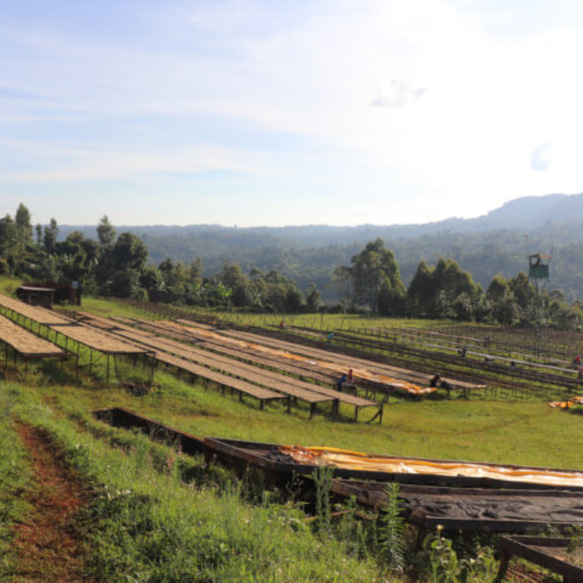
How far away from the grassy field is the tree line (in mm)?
49154

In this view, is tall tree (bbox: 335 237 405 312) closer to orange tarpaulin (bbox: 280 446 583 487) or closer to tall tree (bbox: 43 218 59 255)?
tall tree (bbox: 43 218 59 255)

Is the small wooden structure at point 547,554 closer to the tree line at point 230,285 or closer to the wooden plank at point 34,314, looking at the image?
the wooden plank at point 34,314

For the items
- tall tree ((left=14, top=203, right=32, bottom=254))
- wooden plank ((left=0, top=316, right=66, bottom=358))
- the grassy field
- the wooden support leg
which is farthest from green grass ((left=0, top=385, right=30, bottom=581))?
tall tree ((left=14, top=203, right=32, bottom=254))

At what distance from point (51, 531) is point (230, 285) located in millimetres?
75559

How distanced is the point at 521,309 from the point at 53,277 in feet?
215

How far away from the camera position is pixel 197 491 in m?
6.98

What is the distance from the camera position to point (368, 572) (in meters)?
4.83

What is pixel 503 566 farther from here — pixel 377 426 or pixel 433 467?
pixel 377 426

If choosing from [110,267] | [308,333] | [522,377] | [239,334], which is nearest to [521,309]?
[308,333]

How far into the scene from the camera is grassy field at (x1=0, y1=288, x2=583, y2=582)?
4.77 m

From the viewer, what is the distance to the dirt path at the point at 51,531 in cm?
488

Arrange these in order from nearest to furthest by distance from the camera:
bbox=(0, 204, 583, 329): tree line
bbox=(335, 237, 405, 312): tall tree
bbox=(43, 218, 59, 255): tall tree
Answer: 1. bbox=(0, 204, 583, 329): tree line
2. bbox=(43, 218, 59, 255): tall tree
3. bbox=(335, 237, 405, 312): tall tree

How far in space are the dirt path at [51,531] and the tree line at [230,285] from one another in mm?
57039

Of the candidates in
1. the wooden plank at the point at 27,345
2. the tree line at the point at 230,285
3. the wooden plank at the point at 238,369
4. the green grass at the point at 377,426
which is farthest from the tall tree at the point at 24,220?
the green grass at the point at 377,426
